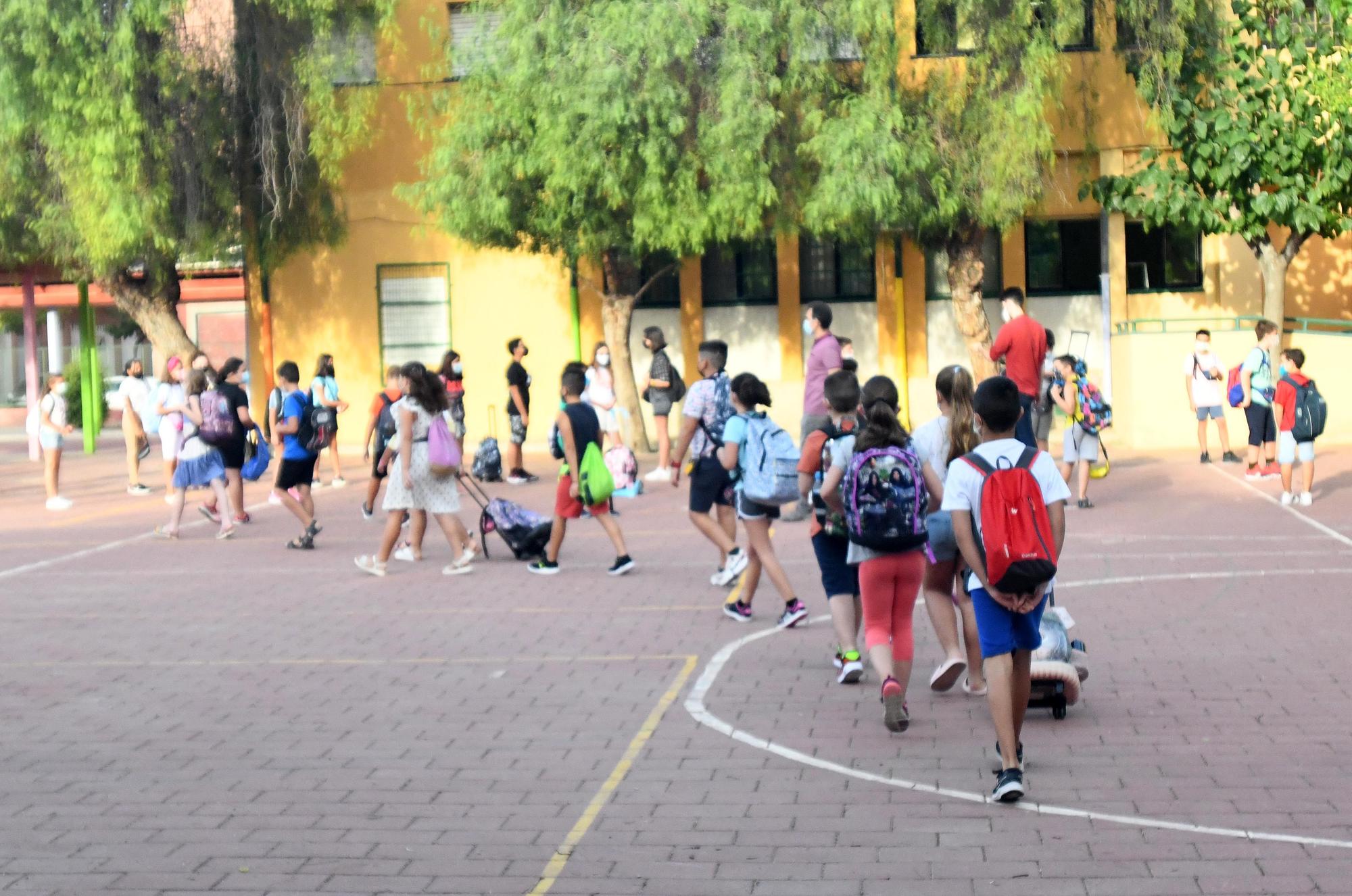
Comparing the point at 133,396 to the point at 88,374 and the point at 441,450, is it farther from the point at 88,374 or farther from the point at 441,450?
the point at 441,450

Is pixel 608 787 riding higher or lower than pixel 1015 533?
lower

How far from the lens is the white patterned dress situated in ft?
40.9

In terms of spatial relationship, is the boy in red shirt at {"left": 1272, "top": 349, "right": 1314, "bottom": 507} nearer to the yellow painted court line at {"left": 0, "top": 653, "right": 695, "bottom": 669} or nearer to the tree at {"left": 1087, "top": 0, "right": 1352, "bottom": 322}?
the tree at {"left": 1087, "top": 0, "right": 1352, "bottom": 322}

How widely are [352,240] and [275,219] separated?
1.79 m

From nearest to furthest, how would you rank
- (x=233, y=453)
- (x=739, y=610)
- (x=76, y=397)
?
(x=739, y=610) < (x=233, y=453) < (x=76, y=397)

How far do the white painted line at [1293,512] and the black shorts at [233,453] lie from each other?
9.55 metres

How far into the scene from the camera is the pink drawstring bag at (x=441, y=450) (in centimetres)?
1243

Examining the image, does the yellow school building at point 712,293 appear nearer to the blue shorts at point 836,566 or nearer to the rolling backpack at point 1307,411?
the rolling backpack at point 1307,411

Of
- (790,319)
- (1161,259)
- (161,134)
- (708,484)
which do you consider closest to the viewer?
(708,484)

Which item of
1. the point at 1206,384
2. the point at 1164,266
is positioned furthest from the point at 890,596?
the point at 1164,266

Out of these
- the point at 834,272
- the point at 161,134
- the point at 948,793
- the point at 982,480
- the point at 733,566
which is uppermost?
the point at 161,134

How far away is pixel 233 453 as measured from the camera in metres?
15.3

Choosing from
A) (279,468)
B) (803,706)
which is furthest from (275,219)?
(803,706)

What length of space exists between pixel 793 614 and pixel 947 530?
2.51 meters
